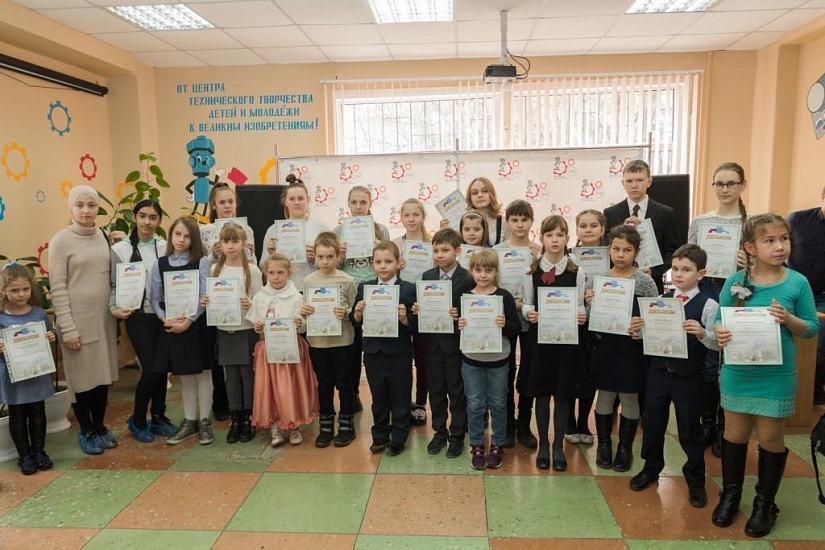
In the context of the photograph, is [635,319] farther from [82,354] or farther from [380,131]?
[380,131]

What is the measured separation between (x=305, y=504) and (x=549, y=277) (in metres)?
1.67

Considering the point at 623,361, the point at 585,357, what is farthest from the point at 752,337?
the point at 585,357

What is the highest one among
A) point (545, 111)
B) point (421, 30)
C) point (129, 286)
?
point (421, 30)

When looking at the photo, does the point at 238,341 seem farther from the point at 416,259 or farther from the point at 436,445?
the point at 436,445

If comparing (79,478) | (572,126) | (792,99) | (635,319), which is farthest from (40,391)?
(792,99)

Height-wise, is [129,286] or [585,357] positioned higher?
[129,286]

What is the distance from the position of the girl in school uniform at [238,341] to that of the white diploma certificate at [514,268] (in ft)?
4.96

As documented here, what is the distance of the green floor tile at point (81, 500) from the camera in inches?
102

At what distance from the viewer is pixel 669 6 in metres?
5.04

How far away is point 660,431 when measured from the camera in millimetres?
2680

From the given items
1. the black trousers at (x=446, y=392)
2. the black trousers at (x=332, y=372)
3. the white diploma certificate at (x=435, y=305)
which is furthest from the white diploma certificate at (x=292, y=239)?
the black trousers at (x=446, y=392)

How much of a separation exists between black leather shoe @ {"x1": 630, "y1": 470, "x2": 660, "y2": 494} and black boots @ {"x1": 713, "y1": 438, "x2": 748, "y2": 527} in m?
0.32

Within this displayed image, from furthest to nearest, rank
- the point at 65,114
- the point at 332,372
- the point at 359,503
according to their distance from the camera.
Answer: the point at 65,114 < the point at 332,372 < the point at 359,503

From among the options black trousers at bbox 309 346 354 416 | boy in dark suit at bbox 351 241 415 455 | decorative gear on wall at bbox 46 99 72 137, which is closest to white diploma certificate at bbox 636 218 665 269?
boy in dark suit at bbox 351 241 415 455
